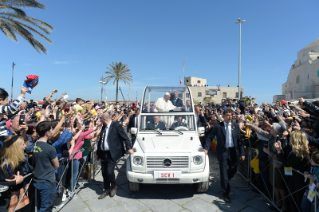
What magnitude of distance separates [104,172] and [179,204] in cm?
198

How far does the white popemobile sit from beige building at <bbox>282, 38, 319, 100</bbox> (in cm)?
4856

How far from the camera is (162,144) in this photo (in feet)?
15.8

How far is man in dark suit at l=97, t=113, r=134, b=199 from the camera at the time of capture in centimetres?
485

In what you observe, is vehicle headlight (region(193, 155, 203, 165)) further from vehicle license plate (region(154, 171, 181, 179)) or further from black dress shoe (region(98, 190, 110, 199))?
black dress shoe (region(98, 190, 110, 199))

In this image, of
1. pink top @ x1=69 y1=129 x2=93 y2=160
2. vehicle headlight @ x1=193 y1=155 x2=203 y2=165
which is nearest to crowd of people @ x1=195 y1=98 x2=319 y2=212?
vehicle headlight @ x1=193 y1=155 x2=203 y2=165

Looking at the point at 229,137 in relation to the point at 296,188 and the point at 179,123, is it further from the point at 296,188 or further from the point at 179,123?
the point at 296,188

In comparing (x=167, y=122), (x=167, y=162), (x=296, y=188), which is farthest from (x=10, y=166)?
(x=296, y=188)

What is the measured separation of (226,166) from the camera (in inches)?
186

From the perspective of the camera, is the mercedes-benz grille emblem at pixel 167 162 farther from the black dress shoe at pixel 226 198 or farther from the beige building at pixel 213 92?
the beige building at pixel 213 92

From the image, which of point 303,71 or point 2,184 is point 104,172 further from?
point 303,71

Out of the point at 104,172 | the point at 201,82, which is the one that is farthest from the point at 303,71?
the point at 104,172

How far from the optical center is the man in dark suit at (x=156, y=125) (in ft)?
18.6

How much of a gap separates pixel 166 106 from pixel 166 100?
0.34 meters

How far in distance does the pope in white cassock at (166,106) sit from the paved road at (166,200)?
1.80 m
